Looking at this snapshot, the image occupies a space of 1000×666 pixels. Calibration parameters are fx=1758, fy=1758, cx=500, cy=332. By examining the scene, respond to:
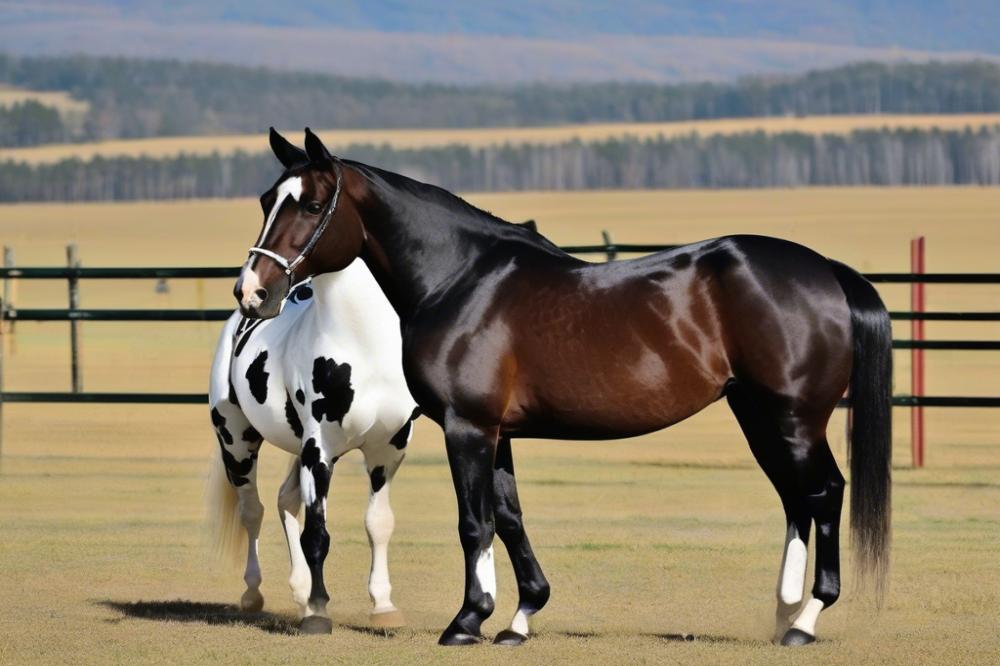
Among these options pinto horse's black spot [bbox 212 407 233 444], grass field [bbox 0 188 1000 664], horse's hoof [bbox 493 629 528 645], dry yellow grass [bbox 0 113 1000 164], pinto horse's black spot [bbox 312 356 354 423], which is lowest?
grass field [bbox 0 188 1000 664]

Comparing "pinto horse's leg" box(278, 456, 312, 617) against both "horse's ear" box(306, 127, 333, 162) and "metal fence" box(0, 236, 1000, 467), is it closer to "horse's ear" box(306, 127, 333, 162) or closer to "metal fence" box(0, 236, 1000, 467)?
"horse's ear" box(306, 127, 333, 162)

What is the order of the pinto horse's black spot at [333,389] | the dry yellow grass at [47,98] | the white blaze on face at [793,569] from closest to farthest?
the white blaze on face at [793,569], the pinto horse's black spot at [333,389], the dry yellow grass at [47,98]

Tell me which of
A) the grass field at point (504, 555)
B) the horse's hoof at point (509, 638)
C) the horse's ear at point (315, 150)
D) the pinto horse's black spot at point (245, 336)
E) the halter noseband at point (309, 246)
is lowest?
the grass field at point (504, 555)

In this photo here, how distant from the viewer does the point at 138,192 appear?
7750 cm

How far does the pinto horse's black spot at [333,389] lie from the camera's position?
7.41 m

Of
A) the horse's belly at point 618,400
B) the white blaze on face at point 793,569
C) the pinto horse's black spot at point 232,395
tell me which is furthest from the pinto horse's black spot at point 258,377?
the white blaze on face at point 793,569

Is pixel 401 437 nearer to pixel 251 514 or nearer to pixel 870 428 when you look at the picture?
pixel 251 514

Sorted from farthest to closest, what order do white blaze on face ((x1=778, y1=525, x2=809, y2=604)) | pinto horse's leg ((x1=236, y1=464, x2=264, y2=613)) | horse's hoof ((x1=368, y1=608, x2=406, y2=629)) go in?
pinto horse's leg ((x1=236, y1=464, x2=264, y2=613))
horse's hoof ((x1=368, y1=608, x2=406, y2=629))
white blaze on face ((x1=778, y1=525, x2=809, y2=604))

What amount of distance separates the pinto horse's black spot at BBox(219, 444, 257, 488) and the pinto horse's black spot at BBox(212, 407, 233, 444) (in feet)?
0.19

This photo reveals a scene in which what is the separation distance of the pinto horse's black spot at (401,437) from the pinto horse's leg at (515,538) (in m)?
0.73

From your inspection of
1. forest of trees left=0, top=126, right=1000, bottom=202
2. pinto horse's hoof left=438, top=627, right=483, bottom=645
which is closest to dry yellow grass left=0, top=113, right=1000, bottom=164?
forest of trees left=0, top=126, right=1000, bottom=202

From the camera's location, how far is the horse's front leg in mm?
6734

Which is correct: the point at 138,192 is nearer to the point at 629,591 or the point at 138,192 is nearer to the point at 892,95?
the point at 892,95

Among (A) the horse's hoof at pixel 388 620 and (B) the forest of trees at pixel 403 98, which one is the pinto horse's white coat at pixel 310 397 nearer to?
(A) the horse's hoof at pixel 388 620
